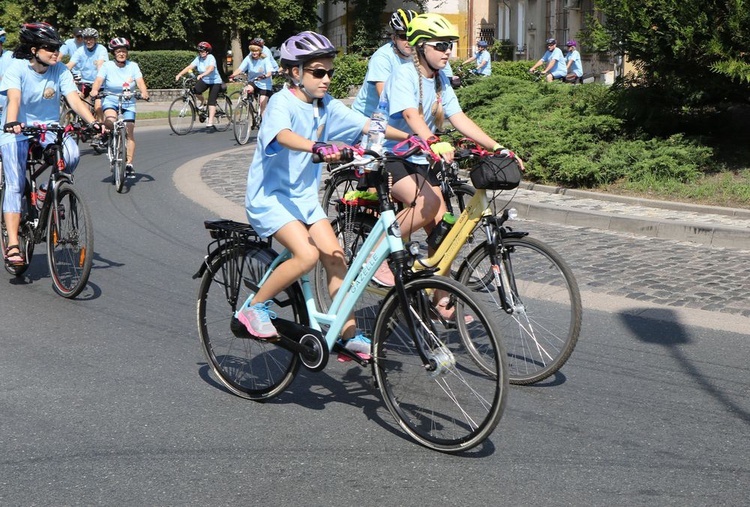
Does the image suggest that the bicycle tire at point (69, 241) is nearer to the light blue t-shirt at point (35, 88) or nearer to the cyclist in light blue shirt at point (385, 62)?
the light blue t-shirt at point (35, 88)

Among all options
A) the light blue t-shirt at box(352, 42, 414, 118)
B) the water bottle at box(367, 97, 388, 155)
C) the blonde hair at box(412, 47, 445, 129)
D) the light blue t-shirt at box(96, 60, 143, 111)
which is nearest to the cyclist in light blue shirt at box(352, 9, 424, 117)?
the light blue t-shirt at box(352, 42, 414, 118)

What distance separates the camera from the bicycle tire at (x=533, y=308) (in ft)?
17.9

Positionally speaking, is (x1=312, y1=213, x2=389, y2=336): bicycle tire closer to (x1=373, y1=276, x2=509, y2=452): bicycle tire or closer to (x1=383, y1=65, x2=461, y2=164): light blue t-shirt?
(x1=373, y1=276, x2=509, y2=452): bicycle tire

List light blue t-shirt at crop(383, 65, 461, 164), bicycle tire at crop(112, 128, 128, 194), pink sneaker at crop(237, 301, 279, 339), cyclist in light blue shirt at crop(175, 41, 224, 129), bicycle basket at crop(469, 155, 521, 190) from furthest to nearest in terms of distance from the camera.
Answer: cyclist in light blue shirt at crop(175, 41, 224, 129)
bicycle tire at crop(112, 128, 128, 194)
light blue t-shirt at crop(383, 65, 461, 164)
bicycle basket at crop(469, 155, 521, 190)
pink sneaker at crop(237, 301, 279, 339)

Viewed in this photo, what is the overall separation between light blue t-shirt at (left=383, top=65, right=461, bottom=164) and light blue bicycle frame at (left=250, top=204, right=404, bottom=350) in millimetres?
1315

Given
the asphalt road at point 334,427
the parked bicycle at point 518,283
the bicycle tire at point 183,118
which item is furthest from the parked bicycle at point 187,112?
the parked bicycle at point 518,283

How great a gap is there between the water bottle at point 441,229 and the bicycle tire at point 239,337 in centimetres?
135

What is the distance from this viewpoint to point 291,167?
523 cm

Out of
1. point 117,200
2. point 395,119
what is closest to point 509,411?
point 395,119

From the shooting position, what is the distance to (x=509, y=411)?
525 cm

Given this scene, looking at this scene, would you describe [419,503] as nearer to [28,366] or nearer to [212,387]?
[212,387]

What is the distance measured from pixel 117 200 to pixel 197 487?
29.5 feet

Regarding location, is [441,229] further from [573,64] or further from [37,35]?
[573,64]

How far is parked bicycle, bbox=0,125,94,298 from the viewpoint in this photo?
7.59m
